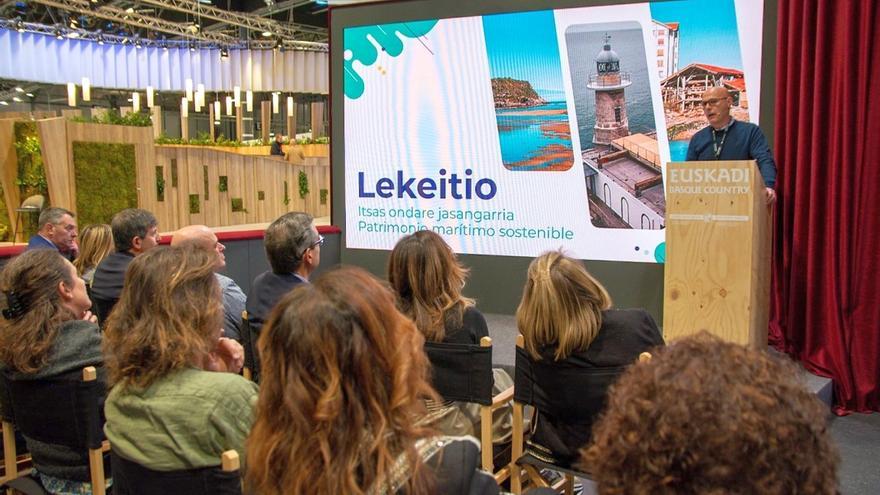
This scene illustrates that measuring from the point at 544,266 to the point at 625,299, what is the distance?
3.18m

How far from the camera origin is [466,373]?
2377 millimetres

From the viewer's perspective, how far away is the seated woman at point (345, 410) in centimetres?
107

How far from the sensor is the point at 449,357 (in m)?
2.38

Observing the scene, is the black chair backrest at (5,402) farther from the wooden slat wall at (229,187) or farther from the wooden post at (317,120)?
the wooden post at (317,120)

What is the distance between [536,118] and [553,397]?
3520mm

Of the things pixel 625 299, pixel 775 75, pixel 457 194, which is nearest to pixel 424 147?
pixel 457 194

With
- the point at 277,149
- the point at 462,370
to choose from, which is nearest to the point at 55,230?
the point at 462,370

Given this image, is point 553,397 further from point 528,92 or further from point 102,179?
point 102,179

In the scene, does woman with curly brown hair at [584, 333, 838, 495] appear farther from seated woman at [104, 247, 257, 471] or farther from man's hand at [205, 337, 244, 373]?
man's hand at [205, 337, 244, 373]

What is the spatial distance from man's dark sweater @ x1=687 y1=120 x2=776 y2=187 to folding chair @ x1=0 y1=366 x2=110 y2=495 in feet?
11.5

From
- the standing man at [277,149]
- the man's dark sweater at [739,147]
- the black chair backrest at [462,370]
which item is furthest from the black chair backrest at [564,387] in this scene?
the standing man at [277,149]

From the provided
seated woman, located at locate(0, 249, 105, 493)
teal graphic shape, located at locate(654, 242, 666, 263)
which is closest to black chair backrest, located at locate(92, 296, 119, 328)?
seated woman, located at locate(0, 249, 105, 493)

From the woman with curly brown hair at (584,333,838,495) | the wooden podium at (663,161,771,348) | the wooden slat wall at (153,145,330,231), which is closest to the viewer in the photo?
the woman with curly brown hair at (584,333,838,495)

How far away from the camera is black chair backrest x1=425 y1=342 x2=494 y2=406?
2359mm
